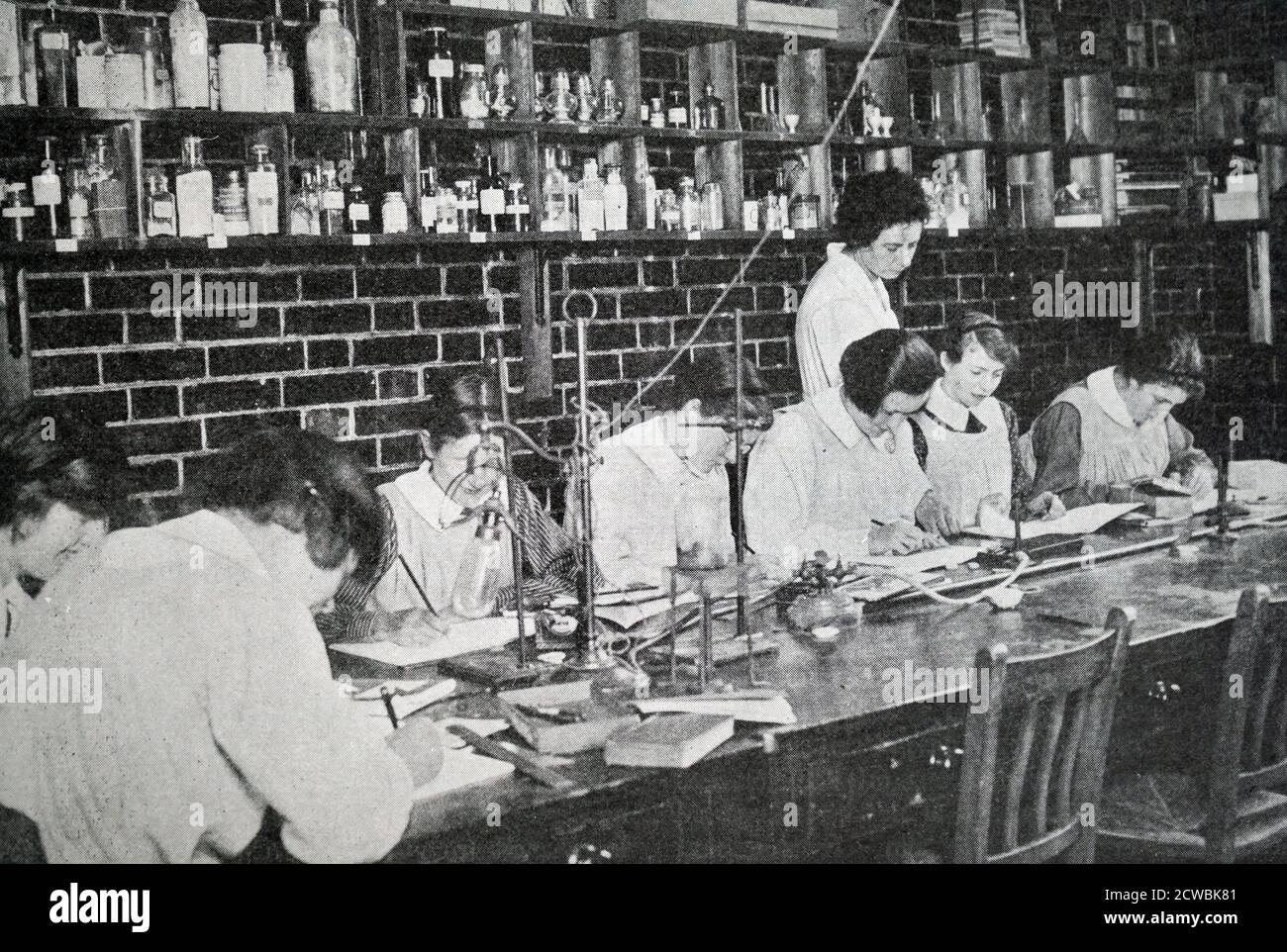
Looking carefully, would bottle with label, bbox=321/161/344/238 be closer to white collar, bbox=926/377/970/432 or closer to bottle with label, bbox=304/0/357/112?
bottle with label, bbox=304/0/357/112

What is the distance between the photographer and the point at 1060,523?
362cm

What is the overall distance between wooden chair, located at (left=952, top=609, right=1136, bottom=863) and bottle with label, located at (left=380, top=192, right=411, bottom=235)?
2.08 metres

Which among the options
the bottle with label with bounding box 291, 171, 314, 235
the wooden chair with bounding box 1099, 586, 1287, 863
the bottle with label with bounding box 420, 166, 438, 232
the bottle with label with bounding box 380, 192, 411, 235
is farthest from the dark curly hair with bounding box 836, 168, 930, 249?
the wooden chair with bounding box 1099, 586, 1287, 863

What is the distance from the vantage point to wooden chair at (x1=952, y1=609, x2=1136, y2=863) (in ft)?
6.64

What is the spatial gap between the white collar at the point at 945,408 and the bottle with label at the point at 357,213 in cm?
181

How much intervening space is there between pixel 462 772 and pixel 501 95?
2.39 m

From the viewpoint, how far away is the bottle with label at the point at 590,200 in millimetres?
4000

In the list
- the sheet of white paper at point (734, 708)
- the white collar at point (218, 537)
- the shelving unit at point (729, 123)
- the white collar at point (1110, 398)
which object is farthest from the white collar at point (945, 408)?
the white collar at point (218, 537)

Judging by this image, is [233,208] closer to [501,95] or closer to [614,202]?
[501,95]

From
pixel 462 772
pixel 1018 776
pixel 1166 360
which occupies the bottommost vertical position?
pixel 1018 776

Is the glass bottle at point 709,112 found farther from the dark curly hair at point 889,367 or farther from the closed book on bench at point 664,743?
the closed book on bench at point 664,743

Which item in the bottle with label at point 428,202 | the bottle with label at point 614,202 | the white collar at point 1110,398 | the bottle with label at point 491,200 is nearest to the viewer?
the bottle with label at point 428,202

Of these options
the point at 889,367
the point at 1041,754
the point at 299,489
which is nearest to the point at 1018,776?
the point at 1041,754
